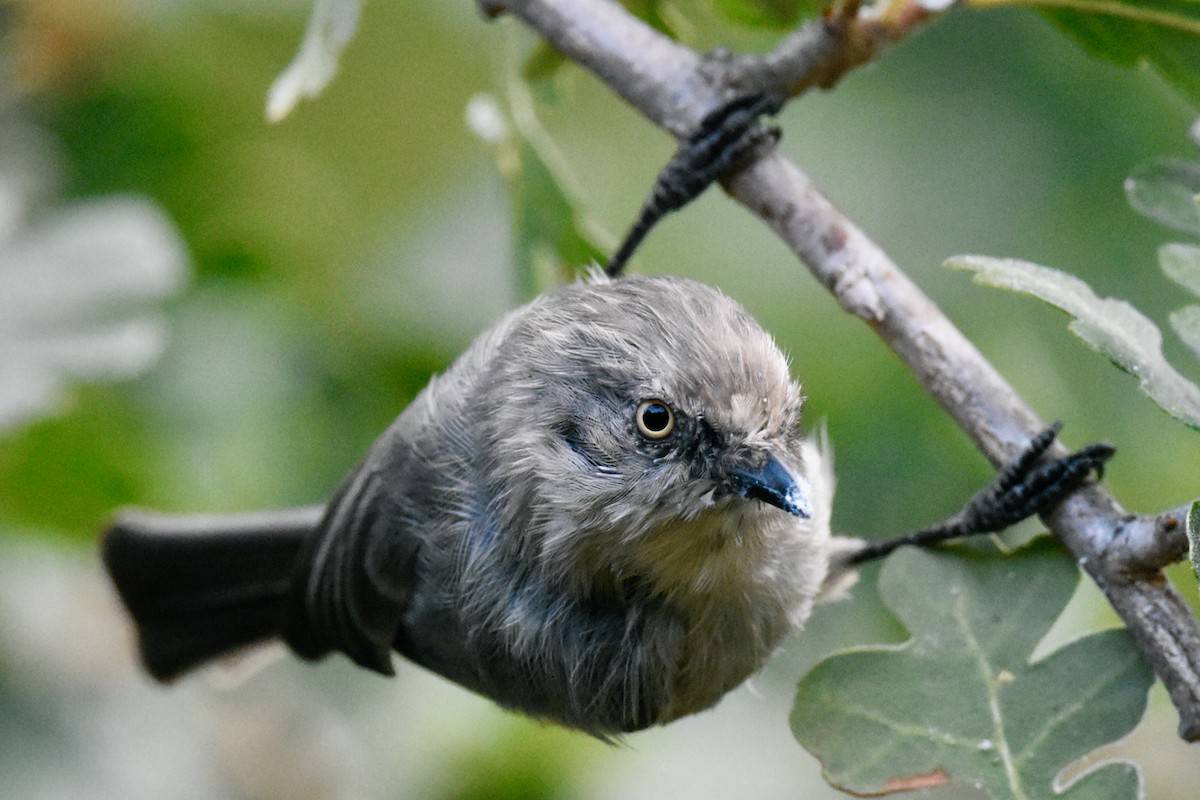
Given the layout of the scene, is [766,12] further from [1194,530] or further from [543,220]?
[1194,530]

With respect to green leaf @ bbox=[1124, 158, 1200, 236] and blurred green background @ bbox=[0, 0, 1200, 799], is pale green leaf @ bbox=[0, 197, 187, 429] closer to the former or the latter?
blurred green background @ bbox=[0, 0, 1200, 799]

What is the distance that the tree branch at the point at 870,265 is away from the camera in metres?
2.27

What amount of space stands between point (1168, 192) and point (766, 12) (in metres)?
1.20

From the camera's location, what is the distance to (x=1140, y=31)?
8.87 ft

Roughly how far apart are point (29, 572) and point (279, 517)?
82 centimetres

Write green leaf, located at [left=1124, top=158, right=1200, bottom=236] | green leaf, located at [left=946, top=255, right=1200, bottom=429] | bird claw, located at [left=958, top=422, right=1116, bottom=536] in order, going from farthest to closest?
bird claw, located at [left=958, top=422, right=1116, bottom=536] < green leaf, located at [left=1124, top=158, right=1200, bottom=236] < green leaf, located at [left=946, top=255, right=1200, bottom=429]

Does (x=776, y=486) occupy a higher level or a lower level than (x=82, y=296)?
higher

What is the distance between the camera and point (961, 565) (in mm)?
2598

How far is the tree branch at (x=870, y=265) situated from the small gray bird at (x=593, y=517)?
26 centimetres

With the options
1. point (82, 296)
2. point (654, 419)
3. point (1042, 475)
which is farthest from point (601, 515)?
point (82, 296)

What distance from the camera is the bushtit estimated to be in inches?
101

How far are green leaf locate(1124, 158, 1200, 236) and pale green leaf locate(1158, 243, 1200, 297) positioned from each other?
195mm

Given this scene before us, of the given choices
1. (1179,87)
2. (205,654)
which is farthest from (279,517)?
(1179,87)

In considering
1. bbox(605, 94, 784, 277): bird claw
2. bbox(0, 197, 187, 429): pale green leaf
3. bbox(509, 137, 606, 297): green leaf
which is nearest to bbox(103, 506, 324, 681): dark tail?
bbox(0, 197, 187, 429): pale green leaf
